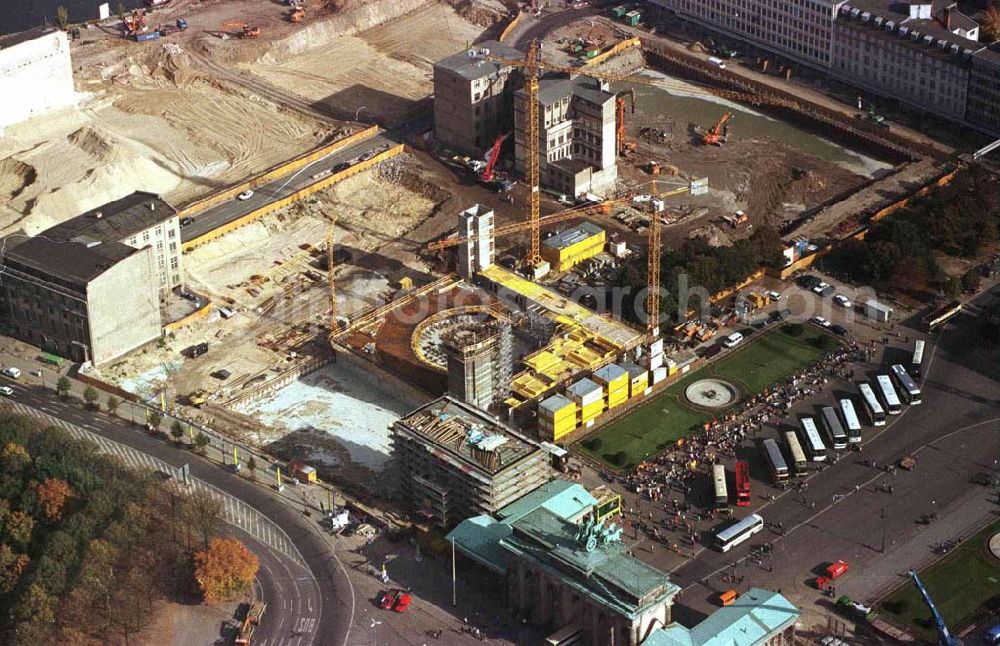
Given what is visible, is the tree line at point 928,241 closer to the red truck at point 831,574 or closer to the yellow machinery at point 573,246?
the yellow machinery at point 573,246

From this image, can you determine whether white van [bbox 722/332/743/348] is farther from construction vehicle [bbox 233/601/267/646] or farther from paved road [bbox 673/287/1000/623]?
construction vehicle [bbox 233/601/267/646]

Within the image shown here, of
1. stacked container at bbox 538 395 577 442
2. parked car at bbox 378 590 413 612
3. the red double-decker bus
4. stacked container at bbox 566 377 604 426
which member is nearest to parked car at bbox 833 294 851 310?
stacked container at bbox 566 377 604 426

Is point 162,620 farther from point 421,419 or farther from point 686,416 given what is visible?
point 686,416

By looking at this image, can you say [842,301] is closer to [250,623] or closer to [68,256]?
[250,623]

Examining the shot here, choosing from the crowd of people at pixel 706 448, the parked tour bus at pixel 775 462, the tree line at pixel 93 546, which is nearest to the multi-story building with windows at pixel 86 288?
the tree line at pixel 93 546

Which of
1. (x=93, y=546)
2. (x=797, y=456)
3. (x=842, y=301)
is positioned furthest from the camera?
(x=842, y=301)

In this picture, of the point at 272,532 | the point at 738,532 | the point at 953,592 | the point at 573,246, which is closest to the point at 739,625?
the point at 738,532

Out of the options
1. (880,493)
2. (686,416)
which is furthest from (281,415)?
(880,493)
